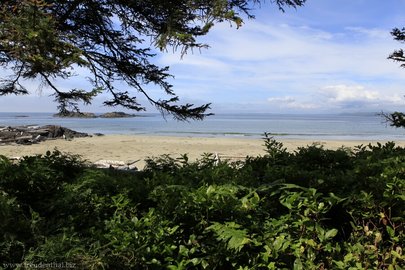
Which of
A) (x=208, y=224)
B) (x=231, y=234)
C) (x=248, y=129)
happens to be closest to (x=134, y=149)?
(x=208, y=224)

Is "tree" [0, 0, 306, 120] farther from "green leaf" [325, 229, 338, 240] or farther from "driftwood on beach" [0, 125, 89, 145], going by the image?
"driftwood on beach" [0, 125, 89, 145]

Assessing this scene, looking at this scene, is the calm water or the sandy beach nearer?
the sandy beach

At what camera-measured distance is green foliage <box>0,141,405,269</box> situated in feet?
7.38

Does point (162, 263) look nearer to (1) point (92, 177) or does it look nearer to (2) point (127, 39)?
(1) point (92, 177)

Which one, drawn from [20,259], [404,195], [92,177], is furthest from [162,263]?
[404,195]

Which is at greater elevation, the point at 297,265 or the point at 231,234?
the point at 231,234

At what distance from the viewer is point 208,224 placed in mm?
2457

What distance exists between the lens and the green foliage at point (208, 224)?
7.38 feet

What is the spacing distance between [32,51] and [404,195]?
143 inches

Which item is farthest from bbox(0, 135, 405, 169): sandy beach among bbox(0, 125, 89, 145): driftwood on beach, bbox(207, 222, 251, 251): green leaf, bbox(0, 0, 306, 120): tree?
bbox(207, 222, 251, 251): green leaf

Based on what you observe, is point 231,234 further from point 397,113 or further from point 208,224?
point 397,113

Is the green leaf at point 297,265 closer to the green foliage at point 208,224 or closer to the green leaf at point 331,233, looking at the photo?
the green foliage at point 208,224

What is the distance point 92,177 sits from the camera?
10.3 feet

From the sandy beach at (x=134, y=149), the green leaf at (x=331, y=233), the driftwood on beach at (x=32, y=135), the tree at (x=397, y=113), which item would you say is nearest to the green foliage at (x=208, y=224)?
the green leaf at (x=331, y=233)
